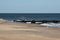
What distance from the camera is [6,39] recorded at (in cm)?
1570

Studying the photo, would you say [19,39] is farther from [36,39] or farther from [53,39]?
[53,39]

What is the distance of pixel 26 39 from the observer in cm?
1572

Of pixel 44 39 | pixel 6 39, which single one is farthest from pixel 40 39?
pixel 6 39

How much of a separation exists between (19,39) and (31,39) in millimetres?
928

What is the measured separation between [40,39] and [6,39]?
2.64m

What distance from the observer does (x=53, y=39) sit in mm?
15820

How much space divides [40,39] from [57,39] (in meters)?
1.34

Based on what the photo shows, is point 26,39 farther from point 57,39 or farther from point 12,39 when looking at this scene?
point 57,39

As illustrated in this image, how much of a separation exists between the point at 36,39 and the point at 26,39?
78cm

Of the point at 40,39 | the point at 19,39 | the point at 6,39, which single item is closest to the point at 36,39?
the point at 40,39

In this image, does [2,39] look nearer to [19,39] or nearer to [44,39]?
[19,39]

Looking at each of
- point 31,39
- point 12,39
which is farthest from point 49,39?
point 12,39

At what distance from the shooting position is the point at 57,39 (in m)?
15.9

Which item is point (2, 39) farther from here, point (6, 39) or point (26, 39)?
point (26, 39)
